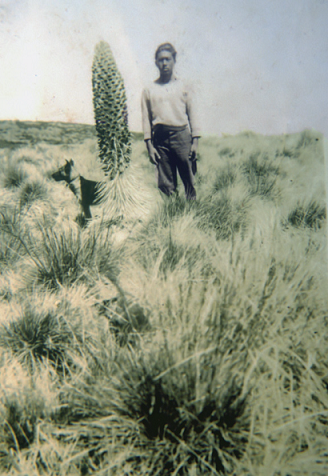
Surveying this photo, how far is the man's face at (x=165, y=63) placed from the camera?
194 centimetres

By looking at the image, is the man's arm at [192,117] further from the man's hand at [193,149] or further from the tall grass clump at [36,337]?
the tall grass clump at [36,337]

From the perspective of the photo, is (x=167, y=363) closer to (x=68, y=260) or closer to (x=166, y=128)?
(x=68, y=260)

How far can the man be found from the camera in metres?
2.04

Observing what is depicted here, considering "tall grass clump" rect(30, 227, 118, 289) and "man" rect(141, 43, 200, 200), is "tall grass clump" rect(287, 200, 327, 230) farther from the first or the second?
"tall grass clump" rect(30, 227, 118, 289)

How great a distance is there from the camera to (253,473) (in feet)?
1.69

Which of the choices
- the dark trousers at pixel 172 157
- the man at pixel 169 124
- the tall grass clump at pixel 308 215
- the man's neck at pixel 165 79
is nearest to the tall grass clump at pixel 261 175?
the tall grass clump at pixel 308 215

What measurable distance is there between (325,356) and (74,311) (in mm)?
828

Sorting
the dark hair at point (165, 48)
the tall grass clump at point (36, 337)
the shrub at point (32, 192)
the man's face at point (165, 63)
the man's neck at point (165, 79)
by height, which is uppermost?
the dark hair at point (165, 48)

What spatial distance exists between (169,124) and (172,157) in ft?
0.88

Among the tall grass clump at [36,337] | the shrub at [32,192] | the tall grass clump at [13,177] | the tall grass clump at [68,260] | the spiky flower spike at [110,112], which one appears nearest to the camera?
the tall grass clump at [36,337]

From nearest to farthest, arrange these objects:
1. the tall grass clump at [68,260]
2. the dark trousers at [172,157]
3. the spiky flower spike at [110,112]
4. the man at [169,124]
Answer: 1. the tall grass clump at [68,260]
2. the spiky flower spike at [110,112]
3. the man at [169,124]
4. the dark trousers at [172,157]

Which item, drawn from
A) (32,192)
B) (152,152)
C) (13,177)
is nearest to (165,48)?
(152,152)

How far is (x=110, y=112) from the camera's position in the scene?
166 cm

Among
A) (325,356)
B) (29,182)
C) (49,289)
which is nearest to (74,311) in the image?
(49,289)
